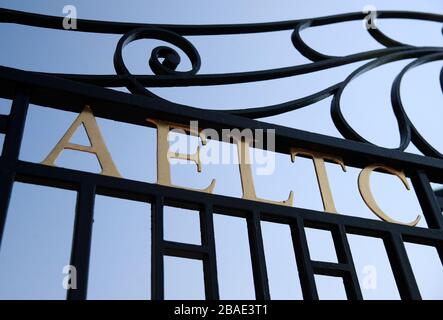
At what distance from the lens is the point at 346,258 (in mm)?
1160

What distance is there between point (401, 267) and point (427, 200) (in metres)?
0.23

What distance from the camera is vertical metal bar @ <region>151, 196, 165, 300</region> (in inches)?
38.6

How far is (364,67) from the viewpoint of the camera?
1726mm

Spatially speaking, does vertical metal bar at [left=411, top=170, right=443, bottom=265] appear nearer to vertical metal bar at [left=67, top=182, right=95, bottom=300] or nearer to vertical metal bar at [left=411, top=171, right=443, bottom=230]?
vertical metal bar at [left=411, top=171, right=443, bottom=230]

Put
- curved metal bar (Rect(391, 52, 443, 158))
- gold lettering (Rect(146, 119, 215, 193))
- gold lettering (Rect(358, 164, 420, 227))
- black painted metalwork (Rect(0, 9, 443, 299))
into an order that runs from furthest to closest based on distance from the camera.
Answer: curved metal bar (Rect(391, 52, 443, 158)) < gold lettering (Rect(358, 164, 420, 227)) < gold lettering (Rect(146, 119, 215, 193)) < black painted metalwork (Rect(0, 9, 443, 299))

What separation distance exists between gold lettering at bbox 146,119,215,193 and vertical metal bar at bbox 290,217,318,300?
0.58 ft

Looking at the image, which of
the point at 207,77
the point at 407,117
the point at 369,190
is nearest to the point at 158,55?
the point at 207,77

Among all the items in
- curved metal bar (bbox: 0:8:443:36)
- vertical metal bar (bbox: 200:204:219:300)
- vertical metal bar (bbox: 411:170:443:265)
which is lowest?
vertical metal bar (bbox: 200:204:219:300)

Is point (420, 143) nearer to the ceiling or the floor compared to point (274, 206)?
nearer to the ceiling

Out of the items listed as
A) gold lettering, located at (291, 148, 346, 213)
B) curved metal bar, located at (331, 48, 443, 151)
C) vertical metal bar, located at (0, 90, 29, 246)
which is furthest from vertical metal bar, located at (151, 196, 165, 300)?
curved metal bar, located at (331, 48, 443, 151)
